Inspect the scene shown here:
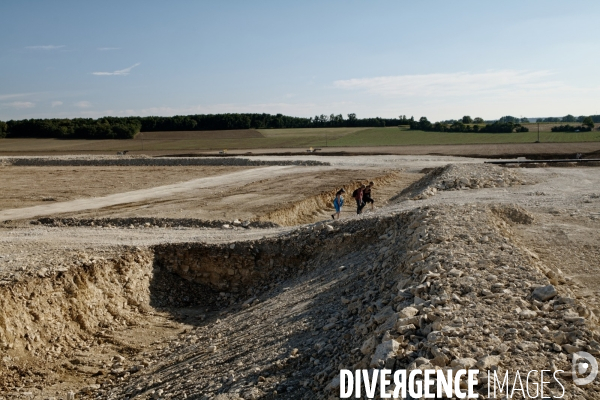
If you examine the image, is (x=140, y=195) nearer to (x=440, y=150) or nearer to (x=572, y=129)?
(x=440, y=150)

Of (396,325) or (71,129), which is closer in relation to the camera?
(396,325)

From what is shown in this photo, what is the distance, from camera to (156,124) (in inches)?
3816

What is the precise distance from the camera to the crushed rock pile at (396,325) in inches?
233

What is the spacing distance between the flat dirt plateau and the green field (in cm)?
5214

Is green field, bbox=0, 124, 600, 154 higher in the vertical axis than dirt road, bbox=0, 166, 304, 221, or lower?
higher

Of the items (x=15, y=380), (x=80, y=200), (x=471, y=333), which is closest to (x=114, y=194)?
(x=80, y=200)

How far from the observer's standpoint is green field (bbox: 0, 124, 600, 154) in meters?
71.1

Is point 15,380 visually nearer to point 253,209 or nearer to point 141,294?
point 141,294

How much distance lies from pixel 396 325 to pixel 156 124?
9515 centimetres

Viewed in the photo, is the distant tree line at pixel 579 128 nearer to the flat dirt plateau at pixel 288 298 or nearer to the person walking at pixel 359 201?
the flat dirt plateau at pixel 288 298

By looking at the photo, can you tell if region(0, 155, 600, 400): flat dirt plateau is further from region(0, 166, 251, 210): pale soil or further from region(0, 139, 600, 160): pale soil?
region(0, 139, 600, 160): pale soil

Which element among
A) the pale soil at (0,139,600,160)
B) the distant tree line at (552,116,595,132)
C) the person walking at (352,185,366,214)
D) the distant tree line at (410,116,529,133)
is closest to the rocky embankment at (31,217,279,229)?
the person walking at (352,185,366,214)

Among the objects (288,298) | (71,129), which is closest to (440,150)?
(288,298)

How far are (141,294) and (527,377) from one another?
9969mm
